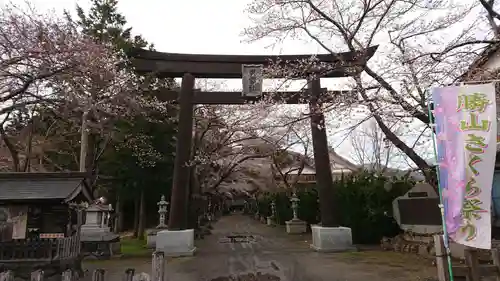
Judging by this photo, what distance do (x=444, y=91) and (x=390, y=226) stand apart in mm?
10904

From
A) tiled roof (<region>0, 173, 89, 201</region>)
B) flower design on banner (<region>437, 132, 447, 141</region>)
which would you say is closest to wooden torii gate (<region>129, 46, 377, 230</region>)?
tiled roof (<region>0, 173, 89, 201</region>)

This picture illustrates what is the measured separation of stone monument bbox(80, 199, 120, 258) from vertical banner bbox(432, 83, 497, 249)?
1250cm

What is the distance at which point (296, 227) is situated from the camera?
73.2 ft

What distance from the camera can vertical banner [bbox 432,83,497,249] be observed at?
5.08m

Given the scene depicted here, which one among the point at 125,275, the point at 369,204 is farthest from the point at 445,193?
the point at 369,204

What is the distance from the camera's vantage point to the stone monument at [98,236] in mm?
13594

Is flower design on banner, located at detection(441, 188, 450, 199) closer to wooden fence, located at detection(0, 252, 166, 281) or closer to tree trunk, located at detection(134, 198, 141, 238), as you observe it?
wooden fence, located at detection(0, 252, 166, 281)

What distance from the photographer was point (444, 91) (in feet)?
18.3

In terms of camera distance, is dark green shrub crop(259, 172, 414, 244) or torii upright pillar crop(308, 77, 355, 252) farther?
dark green shrub crop(259, 172, 414, 244)

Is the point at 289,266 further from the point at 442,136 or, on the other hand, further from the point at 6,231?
the point at 6,231

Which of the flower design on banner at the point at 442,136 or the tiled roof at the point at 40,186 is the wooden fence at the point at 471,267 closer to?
the flower design on banner at the point at 442,136

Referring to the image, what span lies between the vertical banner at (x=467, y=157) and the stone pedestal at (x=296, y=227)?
17627mm

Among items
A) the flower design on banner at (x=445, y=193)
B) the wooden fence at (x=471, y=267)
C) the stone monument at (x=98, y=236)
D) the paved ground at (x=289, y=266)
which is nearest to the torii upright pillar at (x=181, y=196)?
the paved ground at (x=289, y=266)

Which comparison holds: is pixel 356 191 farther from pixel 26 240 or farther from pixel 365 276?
pixel 26 240
